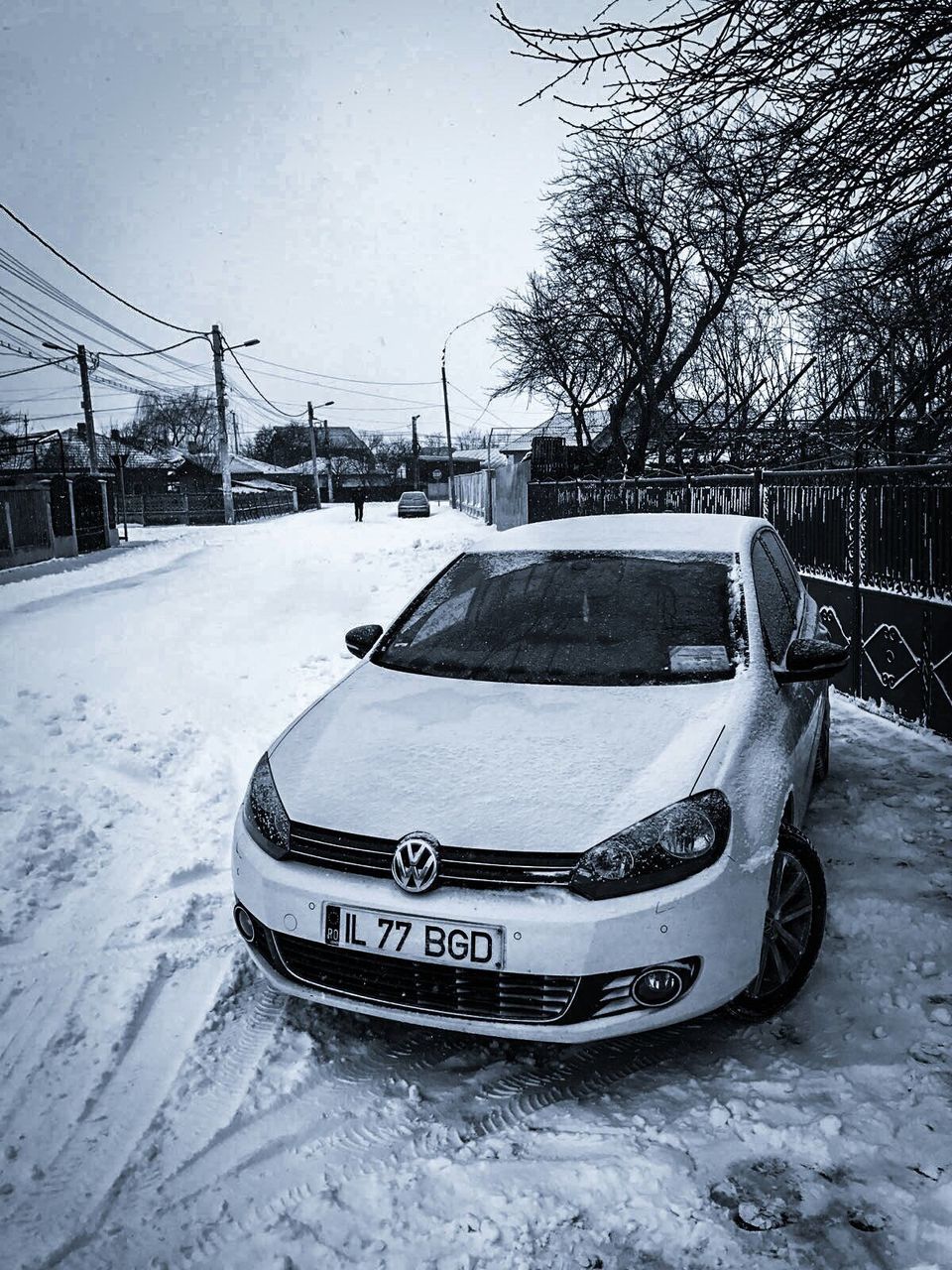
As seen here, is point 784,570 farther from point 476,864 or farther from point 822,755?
point 476,864

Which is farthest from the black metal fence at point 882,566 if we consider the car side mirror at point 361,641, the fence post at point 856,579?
the car side mirror at point 361,641

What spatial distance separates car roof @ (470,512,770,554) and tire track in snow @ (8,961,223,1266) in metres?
2.22

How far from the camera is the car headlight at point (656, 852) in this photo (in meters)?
2.33

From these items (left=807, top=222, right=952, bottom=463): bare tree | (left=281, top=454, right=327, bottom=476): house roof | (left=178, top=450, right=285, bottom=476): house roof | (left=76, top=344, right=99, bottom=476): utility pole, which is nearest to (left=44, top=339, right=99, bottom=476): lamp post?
(left=76, top=344, right=99, bottom=476): utility pole

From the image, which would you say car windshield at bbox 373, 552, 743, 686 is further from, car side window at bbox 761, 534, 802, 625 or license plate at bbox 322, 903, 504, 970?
license plate at bbox 322, 903, 504, 970

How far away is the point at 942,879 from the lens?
3729 millimetres

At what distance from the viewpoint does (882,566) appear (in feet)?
21.0

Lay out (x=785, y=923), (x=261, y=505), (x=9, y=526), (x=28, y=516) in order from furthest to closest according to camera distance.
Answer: (x=261, y=505) → (x=28, y=516) → (x=9, y=526) → (x=785, y=923)

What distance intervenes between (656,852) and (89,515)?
24635 millimetres

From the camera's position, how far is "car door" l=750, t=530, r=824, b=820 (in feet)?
10.7

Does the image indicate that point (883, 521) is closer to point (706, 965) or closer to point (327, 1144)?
point (706, 965)

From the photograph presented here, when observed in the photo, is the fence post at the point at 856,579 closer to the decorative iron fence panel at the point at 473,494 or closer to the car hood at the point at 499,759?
the car hood at the point at 499,759

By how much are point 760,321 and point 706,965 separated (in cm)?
2445

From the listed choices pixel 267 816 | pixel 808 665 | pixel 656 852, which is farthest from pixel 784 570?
pixel 267 816
